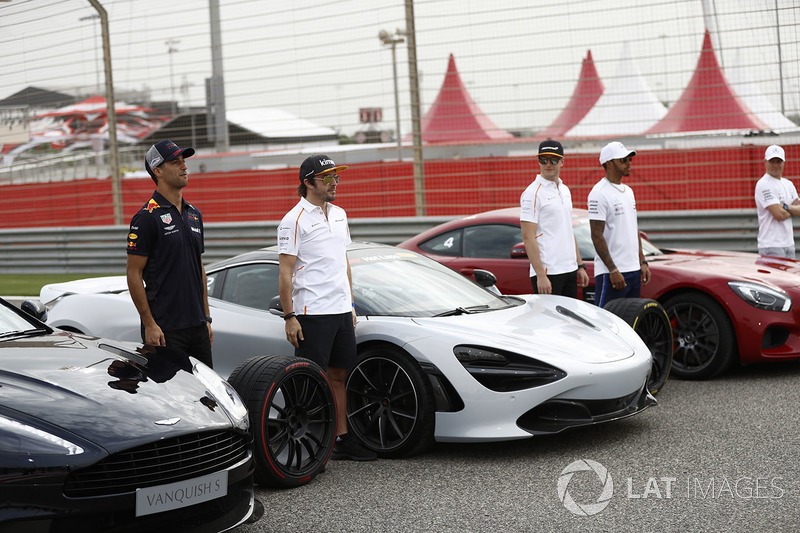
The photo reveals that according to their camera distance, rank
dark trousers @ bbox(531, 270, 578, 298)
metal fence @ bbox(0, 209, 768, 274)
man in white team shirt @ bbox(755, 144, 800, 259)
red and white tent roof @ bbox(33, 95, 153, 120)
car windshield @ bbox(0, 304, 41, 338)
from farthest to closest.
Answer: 1. red and white tent roof @ bbox(33, 95, 153, 120)
2. metal fence @ bbox(0, 209, 768, 274)
3. man in white team shirt @ bbox(755, 144, 800, 259)
4. dark trousers @ bbox(531, 270, 578, 298)
5. car windshield @ bbox(0, 304, 41, 338)

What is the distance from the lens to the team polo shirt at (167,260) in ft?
17.1

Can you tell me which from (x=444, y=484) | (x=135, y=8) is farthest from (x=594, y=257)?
(x=135, y=8)

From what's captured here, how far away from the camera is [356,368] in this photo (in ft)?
18.6

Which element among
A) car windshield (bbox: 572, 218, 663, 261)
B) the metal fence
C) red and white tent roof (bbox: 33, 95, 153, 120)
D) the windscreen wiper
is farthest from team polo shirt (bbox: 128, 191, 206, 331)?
red and white tent roof (bbox: 33, 95, 153, 120)

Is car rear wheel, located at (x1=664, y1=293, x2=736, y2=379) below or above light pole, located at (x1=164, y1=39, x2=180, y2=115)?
below

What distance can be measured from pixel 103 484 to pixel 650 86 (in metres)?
9.37

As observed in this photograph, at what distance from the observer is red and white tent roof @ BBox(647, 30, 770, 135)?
421 inches

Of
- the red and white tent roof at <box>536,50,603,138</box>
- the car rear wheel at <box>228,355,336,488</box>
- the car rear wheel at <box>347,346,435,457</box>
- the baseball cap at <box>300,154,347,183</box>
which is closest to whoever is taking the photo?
the car rear wheel at <box>228,355,336,488</box>

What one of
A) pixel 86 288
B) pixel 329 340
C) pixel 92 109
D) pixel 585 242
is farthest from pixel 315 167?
pixel 92 109

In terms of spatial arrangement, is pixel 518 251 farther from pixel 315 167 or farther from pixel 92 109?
pixel 92 109

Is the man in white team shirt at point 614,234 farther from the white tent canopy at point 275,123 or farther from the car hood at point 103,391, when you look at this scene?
the white tent canopy at point 275,123

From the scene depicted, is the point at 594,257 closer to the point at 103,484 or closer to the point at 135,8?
the point at 103,484

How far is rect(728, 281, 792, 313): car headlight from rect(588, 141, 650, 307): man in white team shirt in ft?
2.35

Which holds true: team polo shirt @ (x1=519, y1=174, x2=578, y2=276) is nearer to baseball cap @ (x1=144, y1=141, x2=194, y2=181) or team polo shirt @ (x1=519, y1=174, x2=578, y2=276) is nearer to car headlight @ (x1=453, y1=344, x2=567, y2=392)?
car headlight @ (x1=453, y1=344, x2=567, y2=392)
